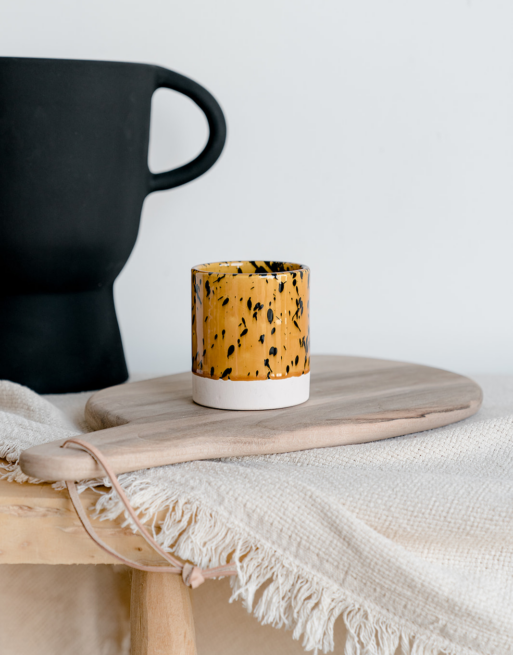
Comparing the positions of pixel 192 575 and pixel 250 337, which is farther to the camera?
pixel 250 337

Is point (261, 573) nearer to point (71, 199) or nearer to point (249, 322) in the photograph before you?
point (249, 322)

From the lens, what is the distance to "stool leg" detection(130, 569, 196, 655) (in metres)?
0.48

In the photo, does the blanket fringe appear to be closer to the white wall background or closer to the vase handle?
the vase handle

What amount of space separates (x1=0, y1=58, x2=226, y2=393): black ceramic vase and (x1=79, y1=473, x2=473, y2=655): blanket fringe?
33 centimetres

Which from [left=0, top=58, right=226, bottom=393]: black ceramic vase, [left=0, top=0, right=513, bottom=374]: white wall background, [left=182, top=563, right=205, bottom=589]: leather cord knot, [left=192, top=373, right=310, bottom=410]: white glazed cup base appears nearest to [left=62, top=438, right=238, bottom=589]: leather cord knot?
[left=182, top=563, right=205, bottom=589]: leather cord knot

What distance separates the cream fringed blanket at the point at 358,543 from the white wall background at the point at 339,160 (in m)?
0.52

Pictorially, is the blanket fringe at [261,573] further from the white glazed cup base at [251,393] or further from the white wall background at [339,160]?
the white wall background at [339,160]

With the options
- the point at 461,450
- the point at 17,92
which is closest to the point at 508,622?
the point at 461,450

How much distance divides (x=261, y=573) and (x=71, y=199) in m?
0.43

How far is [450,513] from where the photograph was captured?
425 millimetres

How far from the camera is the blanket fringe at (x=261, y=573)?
41cm

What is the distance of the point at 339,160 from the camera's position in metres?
0.95

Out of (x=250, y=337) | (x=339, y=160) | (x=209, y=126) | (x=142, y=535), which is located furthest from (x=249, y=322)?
(x=339, y=160)

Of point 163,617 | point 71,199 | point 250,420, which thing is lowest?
point 163,617
